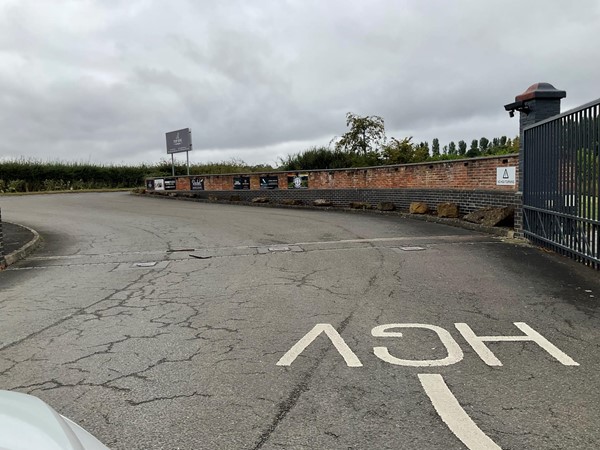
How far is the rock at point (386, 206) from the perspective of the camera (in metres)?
18.3

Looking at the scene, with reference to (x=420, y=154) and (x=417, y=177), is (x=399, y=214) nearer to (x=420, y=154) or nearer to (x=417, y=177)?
(x=417, y=177)

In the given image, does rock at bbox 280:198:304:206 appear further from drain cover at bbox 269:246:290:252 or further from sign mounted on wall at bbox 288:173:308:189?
drain cover at bbox 269:246:290:252

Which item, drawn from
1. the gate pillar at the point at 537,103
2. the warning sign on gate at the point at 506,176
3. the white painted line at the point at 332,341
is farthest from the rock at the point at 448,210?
the white painted line at the point at 332,341

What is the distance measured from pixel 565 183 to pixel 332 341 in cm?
597

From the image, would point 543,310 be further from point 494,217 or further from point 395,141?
point 395,141

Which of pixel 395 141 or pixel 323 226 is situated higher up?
pixel 395 141

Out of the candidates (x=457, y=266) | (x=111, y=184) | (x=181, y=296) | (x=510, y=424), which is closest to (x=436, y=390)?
(x=510, y=424)

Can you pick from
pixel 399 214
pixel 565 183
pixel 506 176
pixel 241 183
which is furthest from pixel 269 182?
pixel 565 183

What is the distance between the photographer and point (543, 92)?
994cm

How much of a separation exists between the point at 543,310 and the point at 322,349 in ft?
9.18

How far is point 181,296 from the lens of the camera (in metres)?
6.69

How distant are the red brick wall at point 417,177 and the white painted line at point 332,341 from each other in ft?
28.7

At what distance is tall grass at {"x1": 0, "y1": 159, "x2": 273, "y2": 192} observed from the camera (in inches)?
1673

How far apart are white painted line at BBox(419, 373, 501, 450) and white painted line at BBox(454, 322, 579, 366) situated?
0.65 metres
